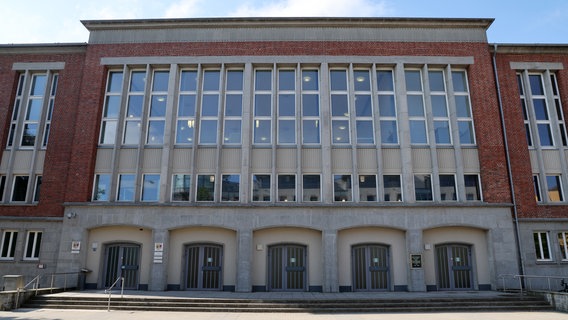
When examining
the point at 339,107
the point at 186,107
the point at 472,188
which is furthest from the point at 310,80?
the point at 472,188

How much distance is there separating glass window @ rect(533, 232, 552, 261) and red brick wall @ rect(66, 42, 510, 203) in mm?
3839

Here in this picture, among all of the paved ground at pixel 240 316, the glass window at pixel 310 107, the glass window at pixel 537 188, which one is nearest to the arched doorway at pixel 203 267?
the paved ground at pixel 240 316

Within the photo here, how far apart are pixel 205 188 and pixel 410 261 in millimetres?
10137

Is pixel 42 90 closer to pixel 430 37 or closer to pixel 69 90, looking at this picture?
pixel 69 90

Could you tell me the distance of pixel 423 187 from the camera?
1792 centimetres

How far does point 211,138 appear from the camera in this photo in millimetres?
18484

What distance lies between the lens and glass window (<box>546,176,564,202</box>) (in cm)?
1828

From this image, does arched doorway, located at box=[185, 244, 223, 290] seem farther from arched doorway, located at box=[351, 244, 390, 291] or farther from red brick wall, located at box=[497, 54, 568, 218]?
red brick wall, located at box=[497, 54, 568, 218]

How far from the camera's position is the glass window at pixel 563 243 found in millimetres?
17562

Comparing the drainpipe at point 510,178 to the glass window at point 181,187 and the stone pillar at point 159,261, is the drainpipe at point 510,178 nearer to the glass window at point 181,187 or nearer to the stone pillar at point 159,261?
the glass window at point 181,187

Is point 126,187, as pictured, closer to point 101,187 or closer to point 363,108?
point 101,187

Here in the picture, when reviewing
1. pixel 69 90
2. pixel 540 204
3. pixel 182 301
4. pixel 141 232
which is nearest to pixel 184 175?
pixel 141 232

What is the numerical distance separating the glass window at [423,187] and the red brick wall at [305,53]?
9.89 ft

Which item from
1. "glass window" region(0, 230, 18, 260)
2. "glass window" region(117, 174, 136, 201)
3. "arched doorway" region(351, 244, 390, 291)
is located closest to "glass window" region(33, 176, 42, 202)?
"glass window" region(0, 230, 18, 260)
